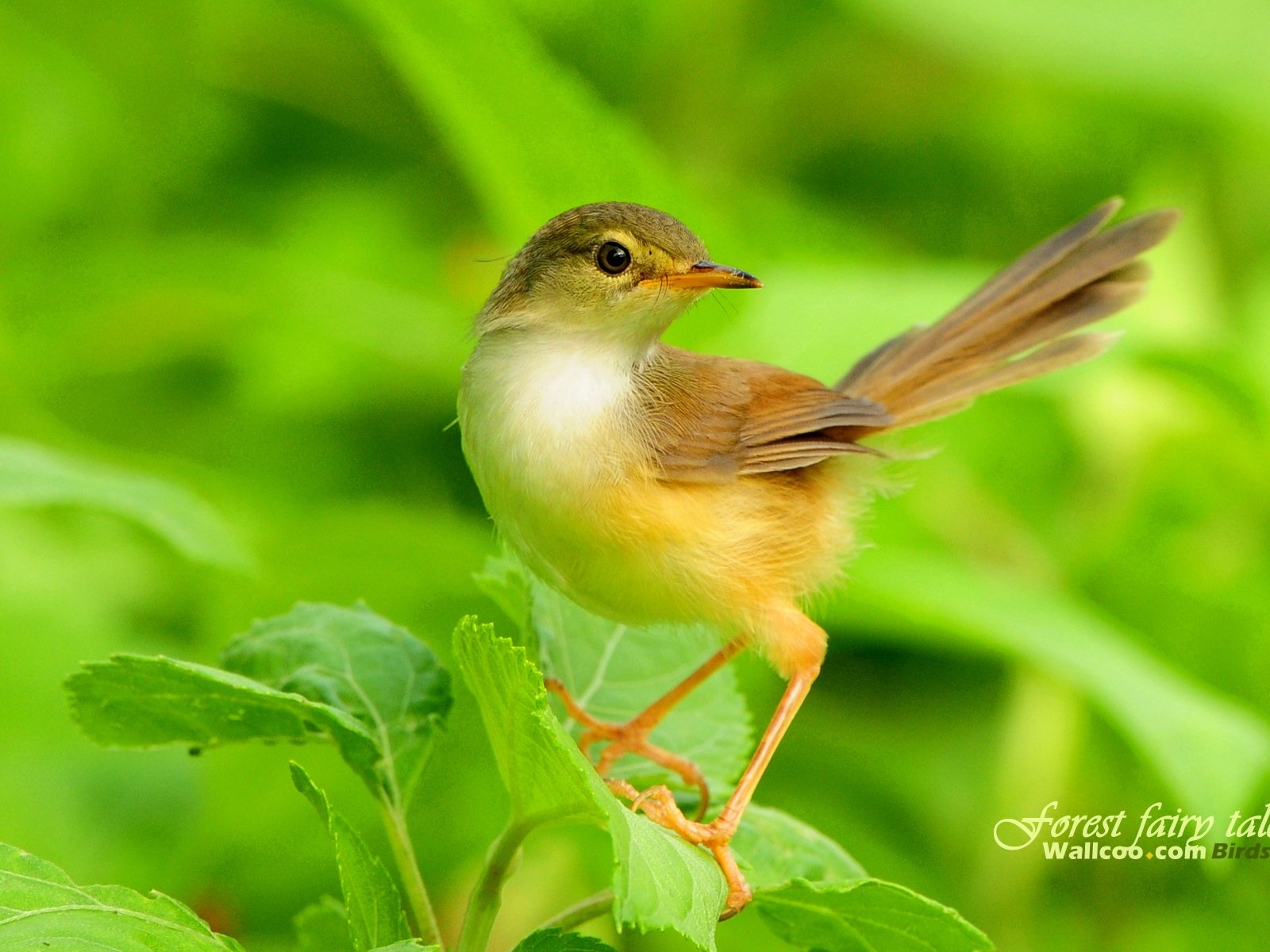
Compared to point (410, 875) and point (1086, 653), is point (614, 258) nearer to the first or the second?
point (410, 875)

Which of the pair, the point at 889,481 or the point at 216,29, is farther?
the point at 216,29

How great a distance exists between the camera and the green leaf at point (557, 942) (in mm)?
1782

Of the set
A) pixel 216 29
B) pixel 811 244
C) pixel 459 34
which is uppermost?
pixel 216 29

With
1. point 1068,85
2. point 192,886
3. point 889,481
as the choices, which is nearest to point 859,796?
point 889,481

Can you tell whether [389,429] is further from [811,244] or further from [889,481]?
[889,481]

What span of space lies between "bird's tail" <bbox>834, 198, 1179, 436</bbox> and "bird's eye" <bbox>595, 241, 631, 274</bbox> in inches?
36.8

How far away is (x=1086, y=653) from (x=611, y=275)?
1509mm

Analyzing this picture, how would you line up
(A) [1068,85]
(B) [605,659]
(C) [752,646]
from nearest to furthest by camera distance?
(B) [605,659] → (C) [752,646] → (A) [1068,85]

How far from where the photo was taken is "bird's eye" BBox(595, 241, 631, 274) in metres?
2.86

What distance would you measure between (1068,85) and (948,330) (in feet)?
9.47

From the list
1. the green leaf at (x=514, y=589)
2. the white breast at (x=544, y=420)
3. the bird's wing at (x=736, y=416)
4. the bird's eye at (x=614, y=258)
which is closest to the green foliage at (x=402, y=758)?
the green leaf at (x=514, y=589)

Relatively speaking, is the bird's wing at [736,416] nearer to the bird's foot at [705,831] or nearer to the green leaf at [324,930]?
the bird's foot at [705,831]

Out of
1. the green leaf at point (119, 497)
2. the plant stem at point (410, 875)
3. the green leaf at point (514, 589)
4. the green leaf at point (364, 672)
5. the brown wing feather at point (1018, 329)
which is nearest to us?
the plant stem at point (410, 875)

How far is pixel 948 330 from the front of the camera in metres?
3.60
